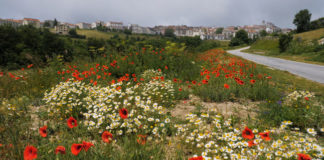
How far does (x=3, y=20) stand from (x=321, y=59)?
153 meters

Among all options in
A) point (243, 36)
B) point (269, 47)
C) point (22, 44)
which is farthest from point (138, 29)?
point (269, 47)

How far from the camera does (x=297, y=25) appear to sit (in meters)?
63.1

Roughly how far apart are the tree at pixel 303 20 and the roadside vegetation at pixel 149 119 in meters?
76.5

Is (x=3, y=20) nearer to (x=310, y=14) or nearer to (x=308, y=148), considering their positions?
(x=308, y=148)

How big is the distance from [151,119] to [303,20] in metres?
81.4

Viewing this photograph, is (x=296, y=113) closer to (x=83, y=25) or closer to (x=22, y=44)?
(x=22, y=44)

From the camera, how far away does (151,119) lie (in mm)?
2510

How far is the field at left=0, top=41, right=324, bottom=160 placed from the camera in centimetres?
191

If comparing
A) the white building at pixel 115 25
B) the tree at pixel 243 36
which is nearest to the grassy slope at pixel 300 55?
the tree at pixel 243 36

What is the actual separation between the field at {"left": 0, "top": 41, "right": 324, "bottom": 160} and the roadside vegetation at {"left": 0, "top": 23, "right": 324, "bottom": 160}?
14 millimetres

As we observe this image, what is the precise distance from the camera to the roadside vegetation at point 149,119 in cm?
191

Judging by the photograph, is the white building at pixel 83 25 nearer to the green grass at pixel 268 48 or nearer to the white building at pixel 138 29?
the white building at pixel 138 29

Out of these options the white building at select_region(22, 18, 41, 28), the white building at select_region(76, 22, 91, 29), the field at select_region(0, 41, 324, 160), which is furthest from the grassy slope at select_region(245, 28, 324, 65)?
the white building at select_region(76, 22, 91, 29)

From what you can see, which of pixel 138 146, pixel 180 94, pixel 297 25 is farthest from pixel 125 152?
pixel 297 25
